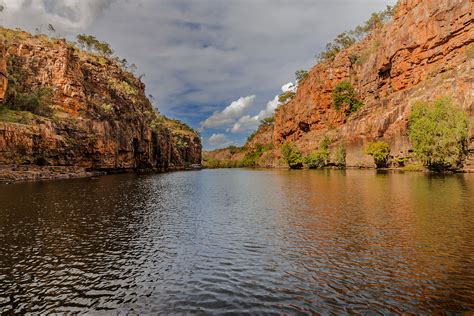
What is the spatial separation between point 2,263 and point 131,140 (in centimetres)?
10602

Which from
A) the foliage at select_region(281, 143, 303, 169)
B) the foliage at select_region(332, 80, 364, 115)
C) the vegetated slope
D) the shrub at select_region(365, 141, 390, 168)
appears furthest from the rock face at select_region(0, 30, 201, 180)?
the foliage at select_region(332, 80, 364, 115)

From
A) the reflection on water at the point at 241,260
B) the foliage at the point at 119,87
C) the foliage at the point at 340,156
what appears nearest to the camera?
the reflection on water at the point at 241,260

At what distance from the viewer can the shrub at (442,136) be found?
236ft

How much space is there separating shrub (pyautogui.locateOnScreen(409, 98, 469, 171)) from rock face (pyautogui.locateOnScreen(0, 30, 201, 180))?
308 feet

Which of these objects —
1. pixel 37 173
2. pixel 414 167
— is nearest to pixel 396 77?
pixel 414 167

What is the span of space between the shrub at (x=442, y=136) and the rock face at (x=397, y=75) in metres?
4.82

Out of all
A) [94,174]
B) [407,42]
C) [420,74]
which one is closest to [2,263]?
[94,174]

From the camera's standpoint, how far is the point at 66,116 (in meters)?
93.4

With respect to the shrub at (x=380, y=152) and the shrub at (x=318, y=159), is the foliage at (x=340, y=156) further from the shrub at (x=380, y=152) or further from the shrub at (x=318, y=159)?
the shrub at (x=380, y=152)

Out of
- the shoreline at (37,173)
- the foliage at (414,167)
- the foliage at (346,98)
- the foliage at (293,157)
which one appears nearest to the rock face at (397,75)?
the foliage at (346,98)

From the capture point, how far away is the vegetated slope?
306ft

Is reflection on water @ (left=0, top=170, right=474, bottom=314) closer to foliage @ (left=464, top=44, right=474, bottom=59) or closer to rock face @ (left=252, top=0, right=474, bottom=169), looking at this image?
rock face @ (left=252, top=0, right=474, bottom=169)

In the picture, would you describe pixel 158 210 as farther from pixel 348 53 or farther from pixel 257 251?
pixel 348 53

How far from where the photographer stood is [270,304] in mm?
12070
